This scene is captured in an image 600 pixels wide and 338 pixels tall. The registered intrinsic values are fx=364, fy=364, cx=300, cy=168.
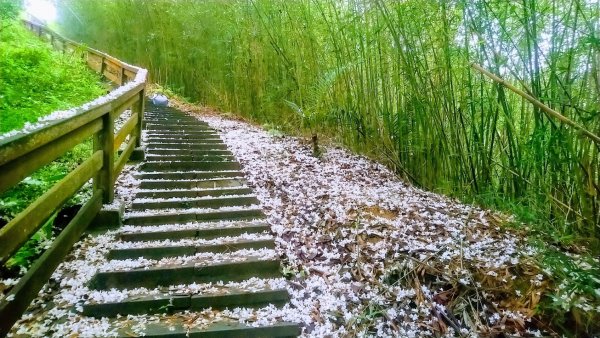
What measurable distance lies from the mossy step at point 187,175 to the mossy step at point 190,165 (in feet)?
0.68

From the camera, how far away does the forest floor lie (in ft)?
6.24

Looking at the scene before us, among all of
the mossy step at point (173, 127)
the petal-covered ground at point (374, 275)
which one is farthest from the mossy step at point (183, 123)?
the petal-covered ground at point (374, 275)

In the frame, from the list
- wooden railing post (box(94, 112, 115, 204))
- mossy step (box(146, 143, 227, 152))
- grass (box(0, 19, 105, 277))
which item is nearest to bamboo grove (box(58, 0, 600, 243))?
mossy step (box(146, 143, 227, 152))

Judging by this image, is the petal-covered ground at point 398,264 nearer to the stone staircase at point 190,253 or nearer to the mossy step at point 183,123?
the stone staircase at point 190,253

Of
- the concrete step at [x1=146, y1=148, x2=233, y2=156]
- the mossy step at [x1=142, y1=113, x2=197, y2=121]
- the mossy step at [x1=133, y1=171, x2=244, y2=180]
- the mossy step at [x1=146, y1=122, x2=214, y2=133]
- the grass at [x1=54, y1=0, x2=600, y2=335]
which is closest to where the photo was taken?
the grass at [x1=54, y1=0, x2=600, y2=335]

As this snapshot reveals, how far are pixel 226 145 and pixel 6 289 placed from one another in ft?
11.8

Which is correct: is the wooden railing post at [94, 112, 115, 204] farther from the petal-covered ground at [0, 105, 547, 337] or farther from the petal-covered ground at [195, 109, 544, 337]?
the petal-covered ground at [195, 109, 544, 337]

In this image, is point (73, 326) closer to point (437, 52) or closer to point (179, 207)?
point (179, 207)

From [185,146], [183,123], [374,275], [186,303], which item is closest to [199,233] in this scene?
[186,303]

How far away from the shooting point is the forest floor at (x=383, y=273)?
1.90 metres

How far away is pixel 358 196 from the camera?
3.38m

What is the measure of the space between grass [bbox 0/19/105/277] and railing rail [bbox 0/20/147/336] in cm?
30

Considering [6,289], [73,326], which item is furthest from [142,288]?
[6,289]

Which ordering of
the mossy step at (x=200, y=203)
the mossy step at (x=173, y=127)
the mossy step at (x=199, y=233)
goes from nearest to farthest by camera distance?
the mossy step at (x=199, y=233), the mossy step at (x=200, y=203), the mossy step at (x=173, y=127)
